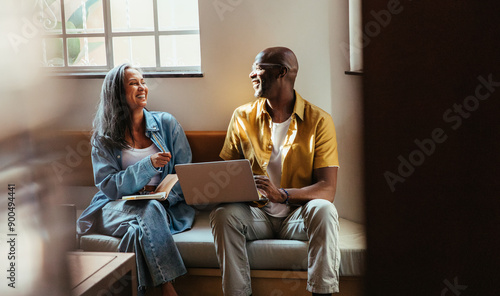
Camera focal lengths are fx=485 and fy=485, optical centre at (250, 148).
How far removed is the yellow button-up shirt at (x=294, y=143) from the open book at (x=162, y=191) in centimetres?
32

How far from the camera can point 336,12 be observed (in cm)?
255

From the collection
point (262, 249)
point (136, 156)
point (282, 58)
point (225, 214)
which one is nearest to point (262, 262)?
point (262, 249)

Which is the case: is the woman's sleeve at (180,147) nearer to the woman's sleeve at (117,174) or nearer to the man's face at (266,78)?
the woman's sleeve at (117,174)

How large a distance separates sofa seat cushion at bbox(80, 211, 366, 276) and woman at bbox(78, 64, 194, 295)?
0.18 feet

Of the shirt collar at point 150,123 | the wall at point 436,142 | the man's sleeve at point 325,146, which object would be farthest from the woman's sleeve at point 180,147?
the wall at point 436,142

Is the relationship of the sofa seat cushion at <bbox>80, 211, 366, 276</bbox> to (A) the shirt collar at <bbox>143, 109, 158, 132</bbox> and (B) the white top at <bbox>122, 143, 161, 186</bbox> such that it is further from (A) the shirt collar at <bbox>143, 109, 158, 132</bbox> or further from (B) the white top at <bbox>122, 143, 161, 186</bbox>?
(A) the shirt collar at <bbox>143, 109, 158, 132</bbox>

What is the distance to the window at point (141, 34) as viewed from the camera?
2951 millimetres

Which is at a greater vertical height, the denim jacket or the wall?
the wall

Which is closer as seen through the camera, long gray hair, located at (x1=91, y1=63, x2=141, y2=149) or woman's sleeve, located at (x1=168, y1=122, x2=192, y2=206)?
long gray hair, located at (x1=91, y1=63, x2=141, y2=149)

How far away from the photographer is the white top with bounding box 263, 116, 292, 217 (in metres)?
2.24

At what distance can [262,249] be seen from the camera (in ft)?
6.94

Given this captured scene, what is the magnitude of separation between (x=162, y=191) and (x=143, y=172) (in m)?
0.13

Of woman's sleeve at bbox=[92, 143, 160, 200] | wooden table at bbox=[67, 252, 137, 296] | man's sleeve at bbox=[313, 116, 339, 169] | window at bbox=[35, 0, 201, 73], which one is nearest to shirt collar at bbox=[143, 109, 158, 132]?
woman's sleeve at bbox=[92, 143, 160, 200]

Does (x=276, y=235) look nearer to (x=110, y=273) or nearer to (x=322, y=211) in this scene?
(x=322, y=211)
